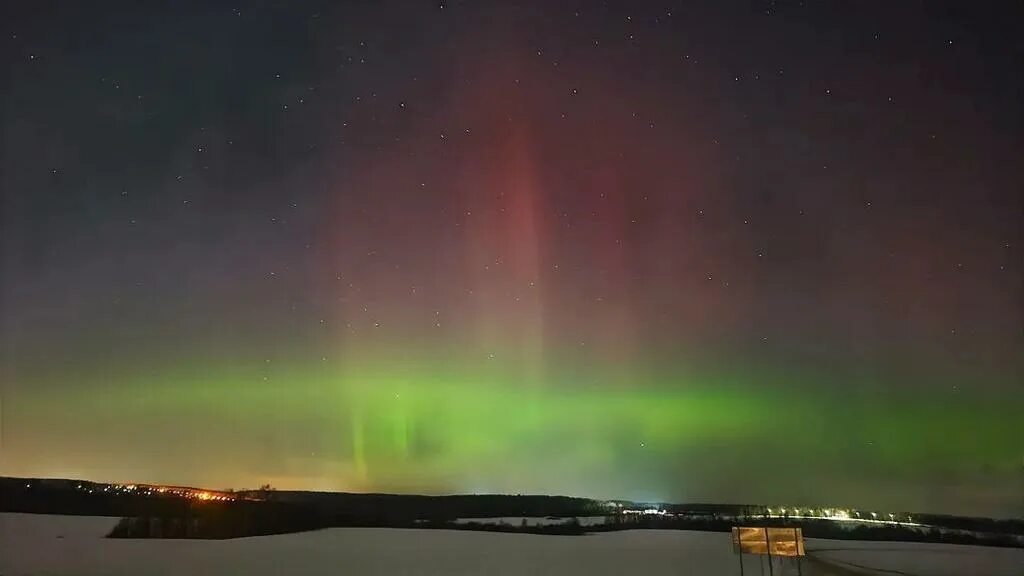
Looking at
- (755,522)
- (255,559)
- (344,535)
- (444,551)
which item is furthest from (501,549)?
(755,522)

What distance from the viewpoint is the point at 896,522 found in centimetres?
1165

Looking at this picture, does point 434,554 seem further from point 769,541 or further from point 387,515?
point 769,541

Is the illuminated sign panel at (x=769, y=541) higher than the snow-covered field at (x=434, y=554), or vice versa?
the illuminated sign panel at (x=769, y=541)

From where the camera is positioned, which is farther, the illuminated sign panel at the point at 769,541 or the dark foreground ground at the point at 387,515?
the dark foreground ground at the point at 387,515

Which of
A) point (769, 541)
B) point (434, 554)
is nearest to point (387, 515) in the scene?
point (434, 554)

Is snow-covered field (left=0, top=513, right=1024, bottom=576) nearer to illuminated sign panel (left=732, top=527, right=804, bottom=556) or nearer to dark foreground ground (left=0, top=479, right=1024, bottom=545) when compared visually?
dark foreground ground (left=0, top=479, right=1024, bottom=545)

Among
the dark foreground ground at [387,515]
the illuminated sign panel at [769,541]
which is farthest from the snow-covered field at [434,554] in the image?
the illuminated sign panel at [769,541]

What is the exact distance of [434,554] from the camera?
1443 centimetres

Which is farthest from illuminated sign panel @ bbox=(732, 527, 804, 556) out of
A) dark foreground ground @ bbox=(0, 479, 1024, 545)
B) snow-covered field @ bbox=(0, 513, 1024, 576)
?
snow-covered field @ bbox=(0, 513, 1024, 576)

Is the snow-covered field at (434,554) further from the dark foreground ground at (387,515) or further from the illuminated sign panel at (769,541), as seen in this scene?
the illuminated sign panel at (769,541)

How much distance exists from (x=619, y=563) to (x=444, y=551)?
11.9 feet

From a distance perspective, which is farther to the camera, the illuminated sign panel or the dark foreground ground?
the dark foreground ground

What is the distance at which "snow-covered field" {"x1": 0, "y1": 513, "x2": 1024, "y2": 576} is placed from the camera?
468 inches

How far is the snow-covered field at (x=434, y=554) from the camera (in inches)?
468
